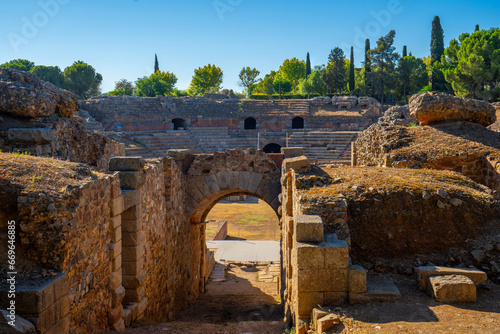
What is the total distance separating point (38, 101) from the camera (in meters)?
8.38

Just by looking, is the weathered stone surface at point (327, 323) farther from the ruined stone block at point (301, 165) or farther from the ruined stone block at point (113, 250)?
the ruined stone block at point (301, 165)

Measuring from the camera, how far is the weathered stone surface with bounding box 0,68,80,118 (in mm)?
8117

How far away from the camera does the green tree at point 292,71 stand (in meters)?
55.5

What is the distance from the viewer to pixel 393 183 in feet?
22.9

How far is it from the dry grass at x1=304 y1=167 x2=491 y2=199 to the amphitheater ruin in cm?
4

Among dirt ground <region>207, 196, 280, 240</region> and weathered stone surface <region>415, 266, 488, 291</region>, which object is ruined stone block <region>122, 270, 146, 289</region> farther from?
dirt ground <region>207, 196, 280, 240</region>

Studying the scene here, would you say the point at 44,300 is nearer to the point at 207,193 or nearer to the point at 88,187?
the point at 88,187

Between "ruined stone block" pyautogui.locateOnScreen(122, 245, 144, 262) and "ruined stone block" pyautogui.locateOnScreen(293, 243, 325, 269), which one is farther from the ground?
"ruined stone block" pyautogui.locateOnScreen(293, 243, 325, 269)

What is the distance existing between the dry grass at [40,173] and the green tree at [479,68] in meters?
29.6

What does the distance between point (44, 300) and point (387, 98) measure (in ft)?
145

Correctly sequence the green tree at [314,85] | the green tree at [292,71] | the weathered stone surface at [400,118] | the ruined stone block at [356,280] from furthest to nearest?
the green tree at [292,71] < the green tree at [314,85] < the weathered stone surface at [400,118] < the ruined stone block at [356,280]

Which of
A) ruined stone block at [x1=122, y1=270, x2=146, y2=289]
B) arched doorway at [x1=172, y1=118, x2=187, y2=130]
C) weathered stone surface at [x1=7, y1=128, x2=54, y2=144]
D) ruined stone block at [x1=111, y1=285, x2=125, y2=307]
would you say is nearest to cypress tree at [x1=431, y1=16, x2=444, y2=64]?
arched doorway at [x1=172, y1=118, x2=187, y2=130]

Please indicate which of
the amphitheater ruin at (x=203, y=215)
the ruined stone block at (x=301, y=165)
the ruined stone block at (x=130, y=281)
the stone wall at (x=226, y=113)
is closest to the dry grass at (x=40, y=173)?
the amphitheater ruin at (x=203, y=215)

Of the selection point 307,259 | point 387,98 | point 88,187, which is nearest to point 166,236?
point 88,187
